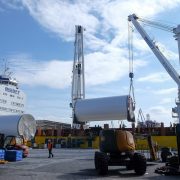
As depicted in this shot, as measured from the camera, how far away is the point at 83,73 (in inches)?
2591

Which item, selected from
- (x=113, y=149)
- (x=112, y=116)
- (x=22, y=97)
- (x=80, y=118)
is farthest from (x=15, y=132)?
(x=22, y=97)

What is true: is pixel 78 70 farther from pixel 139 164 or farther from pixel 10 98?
pixel 139 164

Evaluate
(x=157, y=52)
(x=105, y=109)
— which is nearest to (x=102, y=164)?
(x=105, y=109)

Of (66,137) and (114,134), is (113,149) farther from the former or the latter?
(66,137)

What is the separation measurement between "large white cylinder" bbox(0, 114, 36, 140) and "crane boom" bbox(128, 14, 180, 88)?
86.8 feet

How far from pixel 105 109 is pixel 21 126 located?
870 cm

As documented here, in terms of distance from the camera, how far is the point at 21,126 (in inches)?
1330

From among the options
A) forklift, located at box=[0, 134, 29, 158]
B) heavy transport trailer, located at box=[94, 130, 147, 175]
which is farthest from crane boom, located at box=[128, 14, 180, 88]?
heavy transport trailer, located at box=[94, 130, 147, 175]

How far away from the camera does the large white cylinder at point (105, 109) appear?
33062 mm

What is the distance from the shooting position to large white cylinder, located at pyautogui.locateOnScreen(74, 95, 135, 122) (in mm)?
33062

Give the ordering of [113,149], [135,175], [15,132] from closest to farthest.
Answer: [135,175], [113,149], [15,132]

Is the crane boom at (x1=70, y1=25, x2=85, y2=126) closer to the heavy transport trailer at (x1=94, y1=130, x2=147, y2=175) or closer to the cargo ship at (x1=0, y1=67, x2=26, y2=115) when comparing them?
the cargo ship at (x1=0, y1=67, x2=26, y2=115)

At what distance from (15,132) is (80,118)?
24.3 feet

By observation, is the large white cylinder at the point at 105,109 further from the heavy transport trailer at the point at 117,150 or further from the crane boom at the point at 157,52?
the crane boom at the point at 157,52
